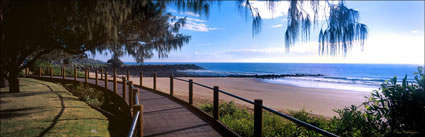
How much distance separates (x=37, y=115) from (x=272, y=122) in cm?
713

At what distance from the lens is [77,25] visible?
654 cm

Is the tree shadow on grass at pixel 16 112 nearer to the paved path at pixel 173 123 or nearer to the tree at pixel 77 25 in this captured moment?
the tree at pixel 77 25

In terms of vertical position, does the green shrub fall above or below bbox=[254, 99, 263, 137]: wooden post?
below

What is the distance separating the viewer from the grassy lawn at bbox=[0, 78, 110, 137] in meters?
5.81

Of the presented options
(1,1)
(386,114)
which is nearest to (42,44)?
(1,1)

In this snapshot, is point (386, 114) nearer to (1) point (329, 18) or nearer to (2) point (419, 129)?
(2) point (419, 129)

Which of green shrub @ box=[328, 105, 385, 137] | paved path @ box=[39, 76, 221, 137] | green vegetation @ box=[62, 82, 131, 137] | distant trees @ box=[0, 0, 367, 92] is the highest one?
distant trees @ box=[0, 0, 367, 92]

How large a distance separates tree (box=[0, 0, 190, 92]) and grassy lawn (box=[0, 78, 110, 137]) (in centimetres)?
216

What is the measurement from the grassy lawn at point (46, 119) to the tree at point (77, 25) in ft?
7.09

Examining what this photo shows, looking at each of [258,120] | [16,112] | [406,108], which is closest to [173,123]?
[258,120]

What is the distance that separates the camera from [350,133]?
4559 mm

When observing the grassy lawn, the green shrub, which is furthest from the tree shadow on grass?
the green shrub

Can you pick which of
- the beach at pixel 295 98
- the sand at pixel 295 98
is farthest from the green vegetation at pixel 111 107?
the sand at pixel 295 98

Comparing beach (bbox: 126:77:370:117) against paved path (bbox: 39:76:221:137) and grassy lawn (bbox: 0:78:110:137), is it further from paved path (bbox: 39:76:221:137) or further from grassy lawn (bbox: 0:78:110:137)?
grassy lawn (bbox: 0:78:110:137)
